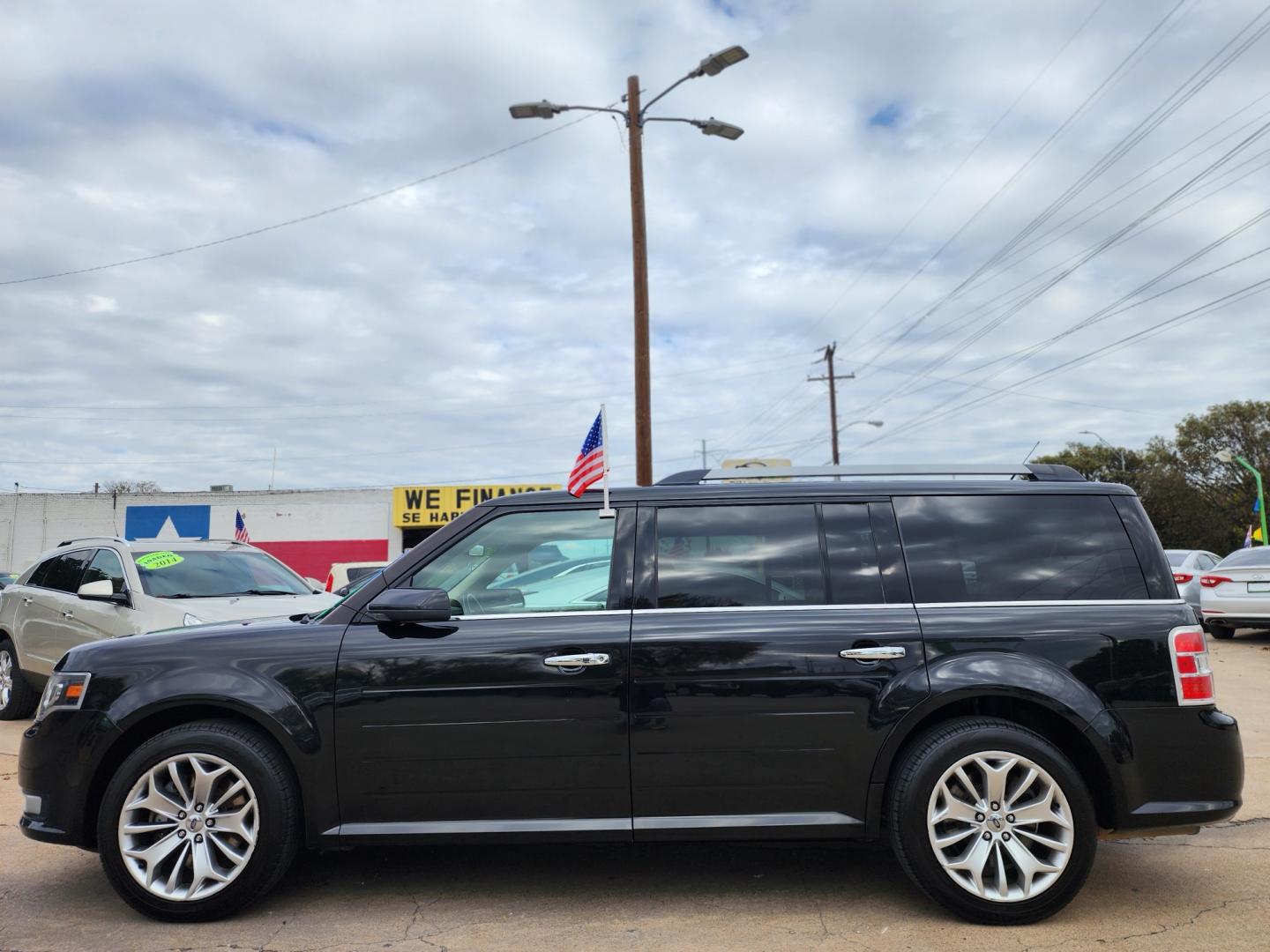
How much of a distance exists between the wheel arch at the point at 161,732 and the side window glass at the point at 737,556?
1.63 meters

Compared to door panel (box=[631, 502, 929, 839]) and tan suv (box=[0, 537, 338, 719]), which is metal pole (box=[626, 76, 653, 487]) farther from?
door panel (box=[631, 502, 929, 839])

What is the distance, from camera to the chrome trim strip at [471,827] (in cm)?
398

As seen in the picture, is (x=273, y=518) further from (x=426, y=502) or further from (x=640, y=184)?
(x=640, y=184)

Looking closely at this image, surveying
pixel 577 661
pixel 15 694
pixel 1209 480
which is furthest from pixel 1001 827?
pixel 1209 480

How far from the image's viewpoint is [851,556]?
4.24 m

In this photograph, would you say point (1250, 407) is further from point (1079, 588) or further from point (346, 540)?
point (1079, 588)

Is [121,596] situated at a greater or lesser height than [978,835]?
greater

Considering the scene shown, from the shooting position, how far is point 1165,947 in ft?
11.9

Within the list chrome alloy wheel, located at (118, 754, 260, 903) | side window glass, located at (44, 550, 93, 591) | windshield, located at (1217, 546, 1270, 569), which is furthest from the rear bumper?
windshield, located at (1217, 546, 1270, 569)

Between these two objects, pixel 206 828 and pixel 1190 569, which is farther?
pixel 1190 569

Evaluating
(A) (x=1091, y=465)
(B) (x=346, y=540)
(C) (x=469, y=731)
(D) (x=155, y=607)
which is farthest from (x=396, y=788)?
(A) (x=1091, y=465)

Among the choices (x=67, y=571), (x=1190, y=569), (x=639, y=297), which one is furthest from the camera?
(x=1190, y=569)

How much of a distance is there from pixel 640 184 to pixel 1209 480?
51.7 metres

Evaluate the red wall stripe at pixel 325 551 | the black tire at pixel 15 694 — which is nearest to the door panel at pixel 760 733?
the black tire at pixel 15 694
